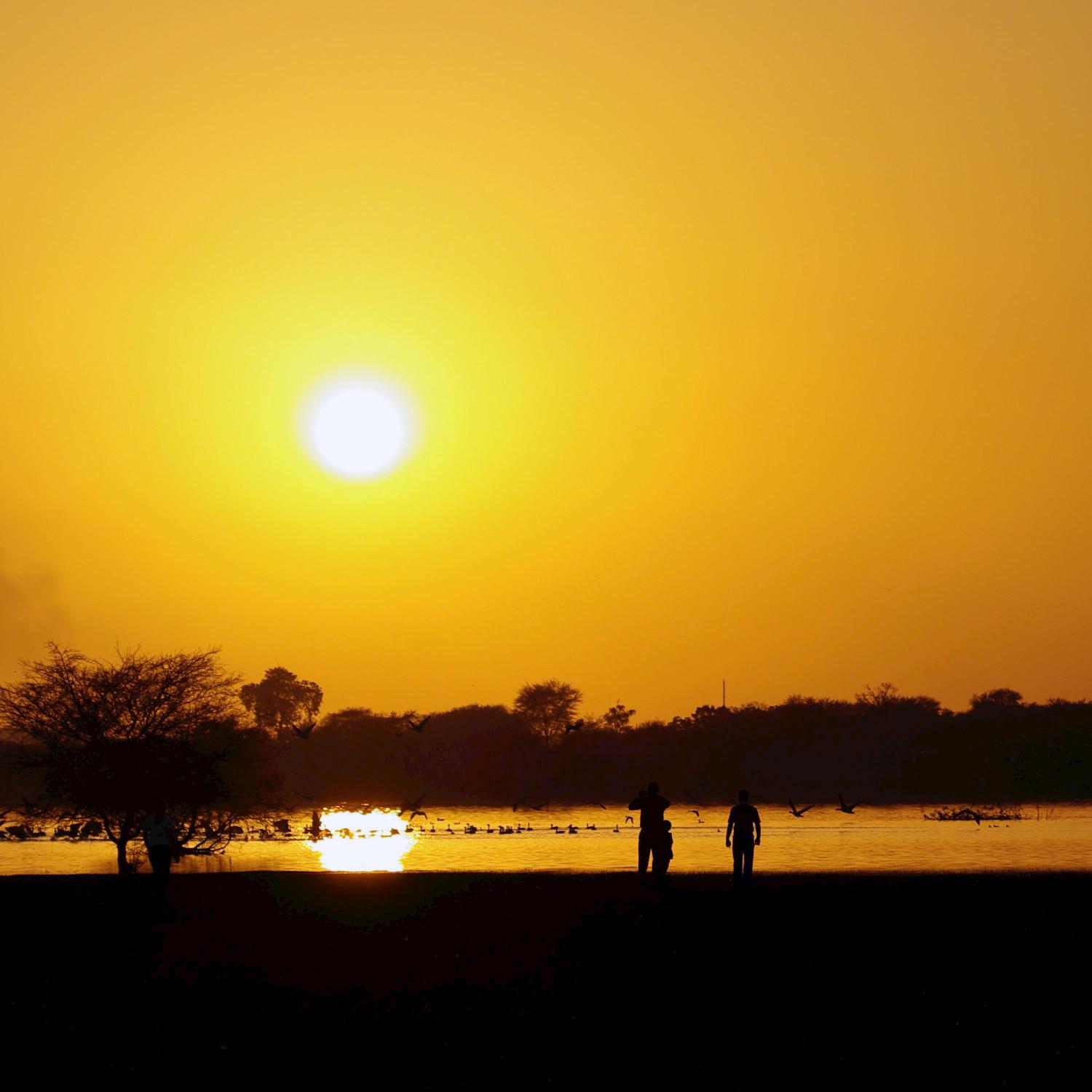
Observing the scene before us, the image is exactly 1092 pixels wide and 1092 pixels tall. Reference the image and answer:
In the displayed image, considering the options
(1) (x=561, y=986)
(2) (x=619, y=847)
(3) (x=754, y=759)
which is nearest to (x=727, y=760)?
(3) (x=754, y=759)

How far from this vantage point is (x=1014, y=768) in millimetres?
152000

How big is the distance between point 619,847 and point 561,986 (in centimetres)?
5607

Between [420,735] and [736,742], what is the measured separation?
4436 cm

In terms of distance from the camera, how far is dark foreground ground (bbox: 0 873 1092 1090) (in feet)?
61.3

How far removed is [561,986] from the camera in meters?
23.7

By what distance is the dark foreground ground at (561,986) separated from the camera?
18688mm

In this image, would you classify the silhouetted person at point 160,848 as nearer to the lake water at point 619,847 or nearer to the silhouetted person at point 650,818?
the silhouetted person at point 650,818

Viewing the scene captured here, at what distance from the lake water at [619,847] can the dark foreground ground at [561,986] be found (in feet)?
64.8

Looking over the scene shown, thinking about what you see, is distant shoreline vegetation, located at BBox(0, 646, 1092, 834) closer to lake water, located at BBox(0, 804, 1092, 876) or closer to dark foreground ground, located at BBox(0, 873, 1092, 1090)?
lake water, located at BBox(0, 804, 1092, 876)

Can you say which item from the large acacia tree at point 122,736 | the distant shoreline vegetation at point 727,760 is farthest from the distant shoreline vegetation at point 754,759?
the large acacia tree at point 122,736

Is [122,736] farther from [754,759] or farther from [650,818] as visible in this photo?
[754,759]

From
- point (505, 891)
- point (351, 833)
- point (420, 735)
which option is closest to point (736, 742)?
point (420, 735)

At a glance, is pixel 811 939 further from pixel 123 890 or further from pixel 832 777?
pixel 832 777

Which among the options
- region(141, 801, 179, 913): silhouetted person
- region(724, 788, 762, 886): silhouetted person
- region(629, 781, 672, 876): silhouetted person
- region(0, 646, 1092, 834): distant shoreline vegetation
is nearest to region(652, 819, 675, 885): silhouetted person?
region(629, 781, 672, 876): silhouetted person
